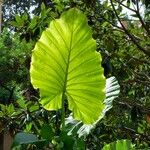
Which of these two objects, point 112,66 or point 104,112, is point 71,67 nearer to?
point 104,112

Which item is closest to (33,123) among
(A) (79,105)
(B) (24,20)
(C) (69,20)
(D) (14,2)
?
(B) (24,20)

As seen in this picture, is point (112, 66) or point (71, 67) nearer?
point (71, 67)

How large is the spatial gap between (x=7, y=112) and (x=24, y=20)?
3.22 ft

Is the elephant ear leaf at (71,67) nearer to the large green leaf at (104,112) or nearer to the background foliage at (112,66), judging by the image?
the large green leaf at (104,112)

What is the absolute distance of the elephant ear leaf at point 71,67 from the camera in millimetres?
1535

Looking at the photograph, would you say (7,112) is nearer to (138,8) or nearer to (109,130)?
(109,130)

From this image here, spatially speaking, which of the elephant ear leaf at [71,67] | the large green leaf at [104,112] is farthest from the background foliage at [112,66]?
the elephant ear leaf at [71,67]

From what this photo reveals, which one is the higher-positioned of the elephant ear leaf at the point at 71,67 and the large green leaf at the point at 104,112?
the elephant ear leaf at the point at 71,67

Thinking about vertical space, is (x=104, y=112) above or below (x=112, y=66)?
below

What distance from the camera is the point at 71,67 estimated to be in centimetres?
160

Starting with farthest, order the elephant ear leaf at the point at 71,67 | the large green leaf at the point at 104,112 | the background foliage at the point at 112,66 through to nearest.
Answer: the background foliage at the point at 112,66 → the large green leaf at the point at 104,112 → the elephant ear leaf at the point at 71,67

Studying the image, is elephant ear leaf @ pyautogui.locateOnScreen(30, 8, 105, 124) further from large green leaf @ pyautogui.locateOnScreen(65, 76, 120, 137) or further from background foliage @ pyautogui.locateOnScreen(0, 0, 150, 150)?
background foliage @ pyautogui.locateOnScreen(0, 0, 150, 150)

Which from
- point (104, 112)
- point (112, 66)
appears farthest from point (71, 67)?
point (112, 66)

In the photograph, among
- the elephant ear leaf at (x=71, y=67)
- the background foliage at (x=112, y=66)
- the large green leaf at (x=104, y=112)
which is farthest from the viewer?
the background foliage at (x=112, y=66)
